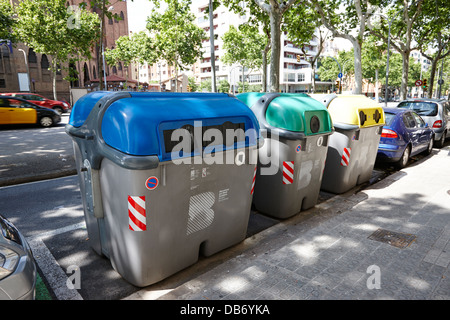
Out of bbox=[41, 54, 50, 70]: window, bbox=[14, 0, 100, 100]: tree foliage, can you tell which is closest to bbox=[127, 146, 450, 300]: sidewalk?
bbox=[14, 0, 100, 100]: tree foliage

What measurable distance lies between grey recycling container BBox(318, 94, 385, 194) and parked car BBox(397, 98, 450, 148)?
18.9ft

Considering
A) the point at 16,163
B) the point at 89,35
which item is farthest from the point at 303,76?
the point at 16,163

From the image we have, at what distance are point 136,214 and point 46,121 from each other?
1411 cm

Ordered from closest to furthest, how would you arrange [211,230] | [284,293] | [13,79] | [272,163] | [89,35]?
[284,293]
[211,230]
[272,163]
[89,35]
[13,79]

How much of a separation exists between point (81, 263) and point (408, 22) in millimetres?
20545

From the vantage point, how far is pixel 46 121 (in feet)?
48.0

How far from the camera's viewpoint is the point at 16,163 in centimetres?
736

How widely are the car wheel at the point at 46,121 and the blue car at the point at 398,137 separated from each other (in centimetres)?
1366

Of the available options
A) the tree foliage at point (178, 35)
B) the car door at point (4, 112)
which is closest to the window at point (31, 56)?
the tree foliage at point (178, 35)

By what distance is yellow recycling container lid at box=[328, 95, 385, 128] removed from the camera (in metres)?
5.62

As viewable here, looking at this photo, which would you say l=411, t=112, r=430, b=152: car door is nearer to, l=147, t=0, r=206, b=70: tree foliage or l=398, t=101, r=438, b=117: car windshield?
l=398, t=101, r=438, b=117: car windshield

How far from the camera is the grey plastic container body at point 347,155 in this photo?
5.62 metres

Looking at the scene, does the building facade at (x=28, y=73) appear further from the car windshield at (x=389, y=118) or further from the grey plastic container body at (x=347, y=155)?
the grey plastic container body at (x=347, y=155)
